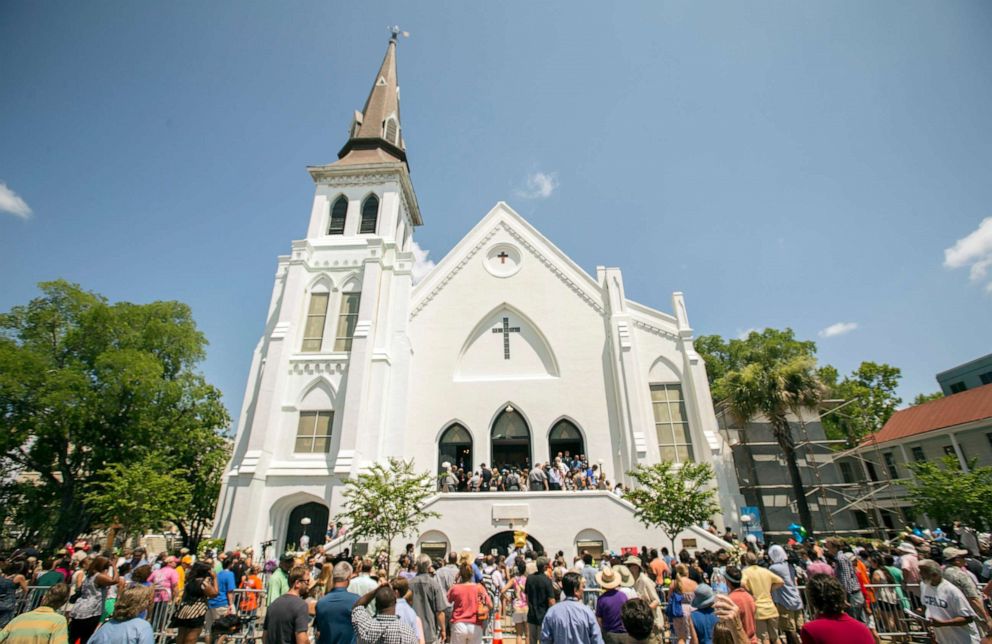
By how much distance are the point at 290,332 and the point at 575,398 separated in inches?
507

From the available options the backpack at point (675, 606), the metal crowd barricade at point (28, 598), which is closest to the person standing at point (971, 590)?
the backpack at point (675, 606)

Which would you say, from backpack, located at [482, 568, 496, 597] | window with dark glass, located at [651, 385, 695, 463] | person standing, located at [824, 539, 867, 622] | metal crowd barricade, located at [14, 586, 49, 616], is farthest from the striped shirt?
window with dark glass, located at [651, 385, 695, 463]

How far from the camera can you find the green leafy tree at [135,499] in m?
19.1

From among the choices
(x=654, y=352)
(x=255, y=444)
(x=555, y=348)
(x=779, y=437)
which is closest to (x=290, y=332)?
(x=255, y=444)

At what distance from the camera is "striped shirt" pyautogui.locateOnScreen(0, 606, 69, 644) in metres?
4.10

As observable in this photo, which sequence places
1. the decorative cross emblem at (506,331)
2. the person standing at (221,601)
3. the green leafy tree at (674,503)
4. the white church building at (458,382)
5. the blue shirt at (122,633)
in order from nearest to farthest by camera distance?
the blue shirt at (122,633) < the person standing at (221,601) < the green leafy tree at (674,503) < the white church building at (458,382) < the decorative cross emblem at (506,331)

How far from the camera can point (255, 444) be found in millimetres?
17812

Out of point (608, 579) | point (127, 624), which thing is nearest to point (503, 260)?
point (608, 579)

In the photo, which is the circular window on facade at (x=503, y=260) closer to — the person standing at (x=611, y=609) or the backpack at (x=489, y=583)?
the backpack at (x=489, y=583)

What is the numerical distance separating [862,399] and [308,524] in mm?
33407

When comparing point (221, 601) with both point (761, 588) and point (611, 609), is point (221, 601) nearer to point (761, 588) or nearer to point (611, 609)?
point (611, 609)

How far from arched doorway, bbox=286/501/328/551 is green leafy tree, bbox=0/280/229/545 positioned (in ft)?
29.7

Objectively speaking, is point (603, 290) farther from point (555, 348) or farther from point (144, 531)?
point (144, 531)

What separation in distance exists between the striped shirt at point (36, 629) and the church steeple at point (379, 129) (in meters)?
23.4
